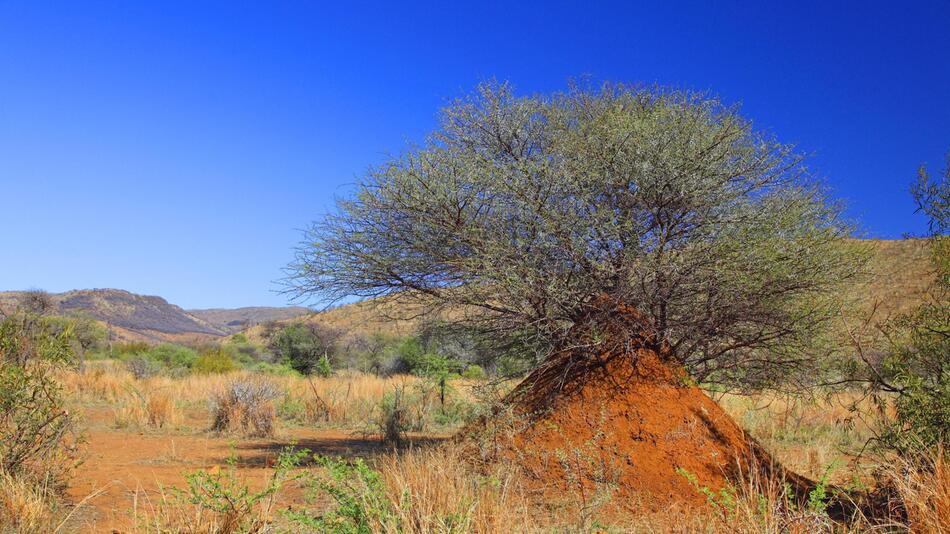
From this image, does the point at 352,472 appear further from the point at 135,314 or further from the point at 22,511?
the point at 135,314

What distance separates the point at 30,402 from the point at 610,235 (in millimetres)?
6570

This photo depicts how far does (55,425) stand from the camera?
717 centimetres

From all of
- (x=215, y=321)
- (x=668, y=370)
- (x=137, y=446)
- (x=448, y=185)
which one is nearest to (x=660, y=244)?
(x=668, y=370)

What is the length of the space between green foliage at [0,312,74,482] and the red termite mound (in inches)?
170

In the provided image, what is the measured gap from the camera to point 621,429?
816 centimetres

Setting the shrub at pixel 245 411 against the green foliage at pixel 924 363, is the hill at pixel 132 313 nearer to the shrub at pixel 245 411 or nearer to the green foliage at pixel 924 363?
the shrub at pixel 245 411

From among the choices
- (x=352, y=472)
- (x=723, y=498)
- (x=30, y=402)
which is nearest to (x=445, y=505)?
(x=352, y=472)

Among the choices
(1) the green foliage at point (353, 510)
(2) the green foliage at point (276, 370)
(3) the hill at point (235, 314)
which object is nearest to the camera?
(1) the green foliage at point (353, 510)

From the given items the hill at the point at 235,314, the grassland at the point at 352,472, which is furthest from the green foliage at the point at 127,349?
the hill at the point at 235,314

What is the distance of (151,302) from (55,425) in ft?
301

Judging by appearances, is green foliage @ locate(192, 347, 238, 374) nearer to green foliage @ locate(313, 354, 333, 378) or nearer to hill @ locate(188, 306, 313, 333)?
green foliage @ locate(313, 354, 333, 378)

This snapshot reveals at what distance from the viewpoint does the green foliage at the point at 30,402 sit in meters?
6.79

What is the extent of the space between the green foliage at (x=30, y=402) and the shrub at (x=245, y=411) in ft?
22.3

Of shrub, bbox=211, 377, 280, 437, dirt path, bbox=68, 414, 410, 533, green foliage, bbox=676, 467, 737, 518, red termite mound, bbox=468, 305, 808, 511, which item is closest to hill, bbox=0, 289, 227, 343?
shrub, bbox=211, 377, 280, 437
